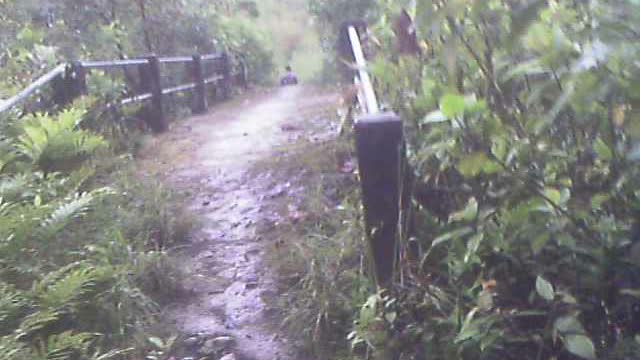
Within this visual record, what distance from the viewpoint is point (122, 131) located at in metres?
8.02

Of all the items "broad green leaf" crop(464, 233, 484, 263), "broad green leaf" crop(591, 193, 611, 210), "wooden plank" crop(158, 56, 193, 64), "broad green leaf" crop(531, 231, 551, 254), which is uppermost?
"wooden plank" crop(158, 56, 193, 64)

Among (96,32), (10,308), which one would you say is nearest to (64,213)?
(10,308)

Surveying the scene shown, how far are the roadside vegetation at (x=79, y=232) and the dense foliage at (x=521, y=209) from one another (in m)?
1.11

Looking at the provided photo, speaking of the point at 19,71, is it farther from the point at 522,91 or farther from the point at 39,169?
the point at 522,91

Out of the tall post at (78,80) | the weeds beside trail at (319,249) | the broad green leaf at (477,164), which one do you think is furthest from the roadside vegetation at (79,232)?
the broad green leaf at (477,164)

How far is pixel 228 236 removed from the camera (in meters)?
5.21

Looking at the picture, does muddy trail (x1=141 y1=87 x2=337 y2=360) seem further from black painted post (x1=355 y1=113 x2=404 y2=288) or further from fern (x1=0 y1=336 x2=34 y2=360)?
fern (x1=0 y1=336 x2=34 y2=360)

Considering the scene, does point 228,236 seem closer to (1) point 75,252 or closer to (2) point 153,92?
(1) point 75,252

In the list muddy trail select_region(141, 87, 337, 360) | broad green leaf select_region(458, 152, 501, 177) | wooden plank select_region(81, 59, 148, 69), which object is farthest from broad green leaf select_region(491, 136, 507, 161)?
wooden plank select_region(81, 59, 148, 69)

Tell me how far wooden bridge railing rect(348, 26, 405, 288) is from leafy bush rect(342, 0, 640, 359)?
0.28 feet

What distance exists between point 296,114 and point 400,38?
21.5 ft

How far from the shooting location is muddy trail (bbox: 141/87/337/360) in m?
4.05

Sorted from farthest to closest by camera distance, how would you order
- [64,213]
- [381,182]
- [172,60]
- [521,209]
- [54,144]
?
[172,60] → [54,144] → [64,213] → [381,182] → [521,209]

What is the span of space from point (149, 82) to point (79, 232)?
19.4ft
